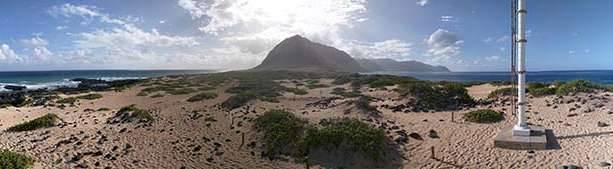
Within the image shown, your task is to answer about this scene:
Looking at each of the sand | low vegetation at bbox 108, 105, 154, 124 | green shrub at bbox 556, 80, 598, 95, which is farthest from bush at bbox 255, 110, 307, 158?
green shrub at bbox 556, 80, 598, 95

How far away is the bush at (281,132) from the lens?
38.2 ft

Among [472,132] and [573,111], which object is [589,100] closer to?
[573,111]

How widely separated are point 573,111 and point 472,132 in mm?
5304

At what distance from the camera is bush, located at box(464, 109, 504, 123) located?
14695 mm

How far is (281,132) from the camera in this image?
12398mm

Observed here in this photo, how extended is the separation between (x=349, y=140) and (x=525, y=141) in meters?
4.64

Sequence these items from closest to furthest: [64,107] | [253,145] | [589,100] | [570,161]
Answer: [570,161], [253,145], [589,100], [64,107]

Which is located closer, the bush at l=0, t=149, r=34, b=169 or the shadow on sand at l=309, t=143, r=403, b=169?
the bush at l=0, t=149, r=34, b=169

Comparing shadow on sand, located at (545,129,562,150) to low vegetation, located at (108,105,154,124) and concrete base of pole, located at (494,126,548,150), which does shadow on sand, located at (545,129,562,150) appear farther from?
low vegetation, located at (108,105,154,124)

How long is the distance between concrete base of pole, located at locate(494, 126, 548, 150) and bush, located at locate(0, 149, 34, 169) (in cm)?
1225

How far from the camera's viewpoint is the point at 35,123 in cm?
1639

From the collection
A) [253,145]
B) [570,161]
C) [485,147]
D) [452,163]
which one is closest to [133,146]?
[253,145]

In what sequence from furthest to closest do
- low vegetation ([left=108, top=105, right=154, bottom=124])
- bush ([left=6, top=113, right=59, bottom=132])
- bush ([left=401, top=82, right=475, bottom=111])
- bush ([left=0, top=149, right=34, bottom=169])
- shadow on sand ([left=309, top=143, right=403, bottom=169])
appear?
bush ([left=401, top=82, right=475, bottom=111]) < low vegetation ([left=108, top=105, right=154, bottom=124]) < bush ([left=6, top=113, right=59, bottom=132]) < shadow on sand ([left=309, top=143, right=403, bottom=169]) < bush ([left=0, top=149, right=34, bottom=169])

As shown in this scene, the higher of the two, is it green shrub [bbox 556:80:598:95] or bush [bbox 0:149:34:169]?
green shrub [bbox 556:80:598:95]
